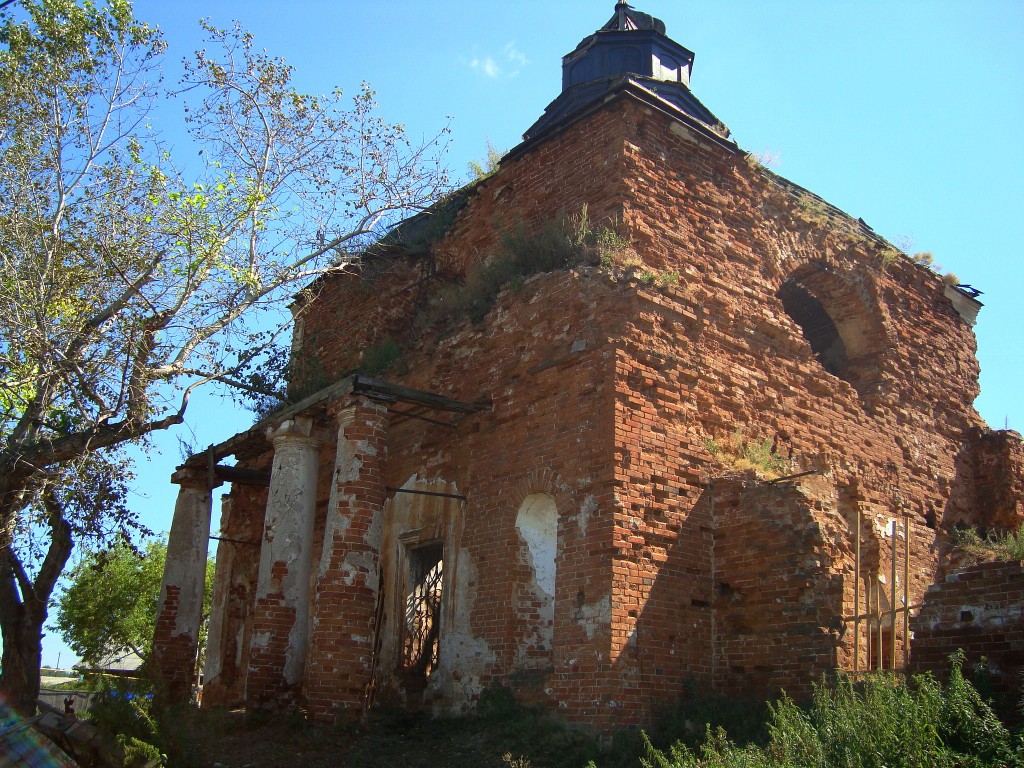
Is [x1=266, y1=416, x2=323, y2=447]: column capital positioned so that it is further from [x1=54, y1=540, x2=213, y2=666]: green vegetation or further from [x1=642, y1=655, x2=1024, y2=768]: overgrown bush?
[x1=54, y1=540, x2=213, y2=666]: green vegetation

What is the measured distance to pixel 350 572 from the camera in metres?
9.30

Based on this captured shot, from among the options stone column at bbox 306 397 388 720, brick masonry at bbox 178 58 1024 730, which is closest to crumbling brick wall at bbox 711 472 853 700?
brick masonry at bbox 178 58 1024 730

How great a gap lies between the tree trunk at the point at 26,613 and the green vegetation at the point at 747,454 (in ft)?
27.1

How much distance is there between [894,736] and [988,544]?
24.2ft

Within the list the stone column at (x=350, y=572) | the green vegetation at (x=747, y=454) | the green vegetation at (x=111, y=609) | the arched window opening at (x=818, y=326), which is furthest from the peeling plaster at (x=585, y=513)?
the green vegetation at (x=111, y=609)

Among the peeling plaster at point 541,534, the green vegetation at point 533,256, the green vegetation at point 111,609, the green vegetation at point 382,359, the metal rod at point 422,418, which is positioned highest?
the green vegetation at point 533,256

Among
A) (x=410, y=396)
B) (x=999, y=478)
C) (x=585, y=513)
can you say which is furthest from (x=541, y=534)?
(x=999, y=478)

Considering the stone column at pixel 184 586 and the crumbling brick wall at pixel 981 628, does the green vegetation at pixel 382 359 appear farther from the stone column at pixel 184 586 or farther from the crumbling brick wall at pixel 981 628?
the crumbling brick wall at pixel 981 628

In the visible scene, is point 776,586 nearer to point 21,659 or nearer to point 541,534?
point 541,534

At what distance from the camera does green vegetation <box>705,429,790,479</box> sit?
966 centimetres

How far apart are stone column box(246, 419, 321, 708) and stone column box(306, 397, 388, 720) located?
2.47ft

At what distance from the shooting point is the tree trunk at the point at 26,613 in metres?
12.0

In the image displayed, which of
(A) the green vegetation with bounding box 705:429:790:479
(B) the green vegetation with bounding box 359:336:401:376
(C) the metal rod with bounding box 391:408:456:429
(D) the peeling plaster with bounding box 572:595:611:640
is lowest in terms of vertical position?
(D) the peeling plaster with bounding box 572:595:611:640

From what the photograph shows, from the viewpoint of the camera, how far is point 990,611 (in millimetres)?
6863
